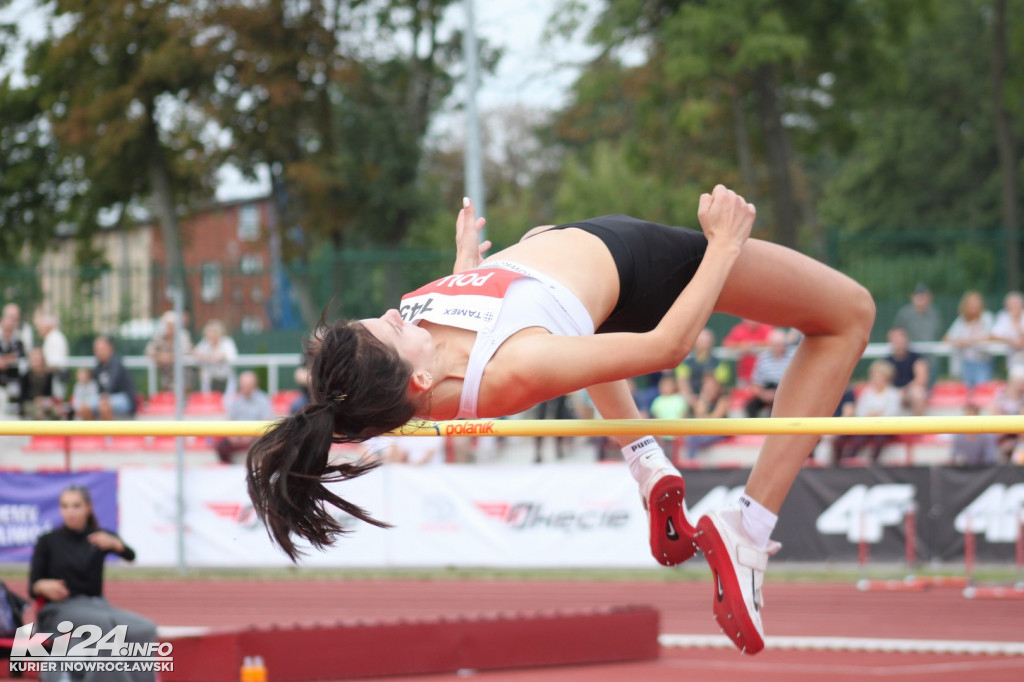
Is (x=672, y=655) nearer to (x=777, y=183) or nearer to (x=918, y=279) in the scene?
(x=918, y=279)

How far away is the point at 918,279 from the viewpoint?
12570mm

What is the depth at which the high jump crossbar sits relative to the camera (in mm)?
2975

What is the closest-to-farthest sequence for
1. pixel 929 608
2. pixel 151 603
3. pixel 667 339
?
pixel 667 339
pixel 929 608
pixel 151 603

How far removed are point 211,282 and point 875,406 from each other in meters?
6.90

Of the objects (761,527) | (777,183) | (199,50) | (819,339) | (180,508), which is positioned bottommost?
(180,508)

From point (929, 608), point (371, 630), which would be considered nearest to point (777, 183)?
point (929, 608)

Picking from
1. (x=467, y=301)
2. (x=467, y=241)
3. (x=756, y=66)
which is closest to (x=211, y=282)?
(x=756, y=66)

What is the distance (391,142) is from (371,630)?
1310 centimetres

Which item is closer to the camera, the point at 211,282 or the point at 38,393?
the point at 38,393

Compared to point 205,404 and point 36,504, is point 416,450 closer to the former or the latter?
point 205,404

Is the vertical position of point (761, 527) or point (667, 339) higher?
point (667, 339)

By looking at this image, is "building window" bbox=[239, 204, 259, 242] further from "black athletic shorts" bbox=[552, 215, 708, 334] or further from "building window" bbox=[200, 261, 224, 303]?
"black athletic shorts" bbox=[552, 215, 708, 334]

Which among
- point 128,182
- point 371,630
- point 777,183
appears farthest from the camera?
point 128,182

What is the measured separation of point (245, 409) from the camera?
981 cm
